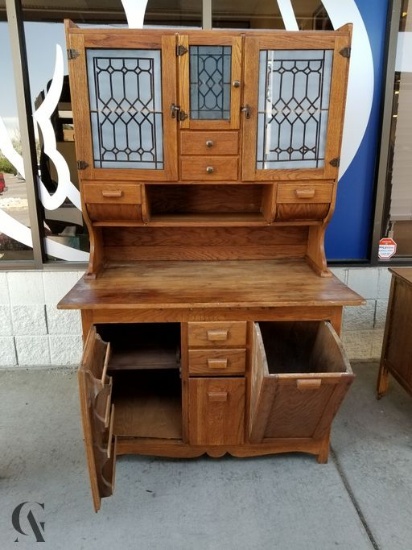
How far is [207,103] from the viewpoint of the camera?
178 cm

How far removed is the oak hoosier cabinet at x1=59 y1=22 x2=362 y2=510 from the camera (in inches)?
66.7

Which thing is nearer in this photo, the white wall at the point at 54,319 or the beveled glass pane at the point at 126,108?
the beveled glass pane at the point at 126,108

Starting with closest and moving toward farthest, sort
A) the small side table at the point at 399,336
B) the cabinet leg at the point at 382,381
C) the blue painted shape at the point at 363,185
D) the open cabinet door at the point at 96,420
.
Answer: the open cabinet door at the point at 96,420 < the small side table at the point at 399,336 < the blue painted shape at the point at 363,185 < the cabinet leg at the point at 382,381

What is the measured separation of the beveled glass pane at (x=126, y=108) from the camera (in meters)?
1.72

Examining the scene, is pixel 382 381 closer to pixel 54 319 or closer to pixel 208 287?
pixel 208 287

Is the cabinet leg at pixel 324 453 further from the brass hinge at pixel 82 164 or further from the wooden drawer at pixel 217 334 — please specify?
the brass hinge at pixel 82 164

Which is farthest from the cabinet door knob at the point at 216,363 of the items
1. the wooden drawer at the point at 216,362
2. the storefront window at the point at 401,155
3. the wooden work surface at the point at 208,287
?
the storefront window at the point at 401,155

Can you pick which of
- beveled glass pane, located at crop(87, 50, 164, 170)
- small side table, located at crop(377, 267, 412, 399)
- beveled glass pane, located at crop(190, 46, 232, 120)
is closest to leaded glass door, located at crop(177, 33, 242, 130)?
beveled glass pane, located at crop(190, 46, 232, 120)

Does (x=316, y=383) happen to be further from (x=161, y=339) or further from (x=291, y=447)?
(x=161, y=339)

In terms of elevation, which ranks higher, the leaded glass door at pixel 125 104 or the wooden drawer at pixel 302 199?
the leaded glass door at pixel 125 104

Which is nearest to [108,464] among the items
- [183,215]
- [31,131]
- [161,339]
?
[161,339]

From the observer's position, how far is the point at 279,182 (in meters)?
1.88

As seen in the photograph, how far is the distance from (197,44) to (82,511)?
6.17ft

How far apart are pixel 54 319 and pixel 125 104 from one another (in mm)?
1426
